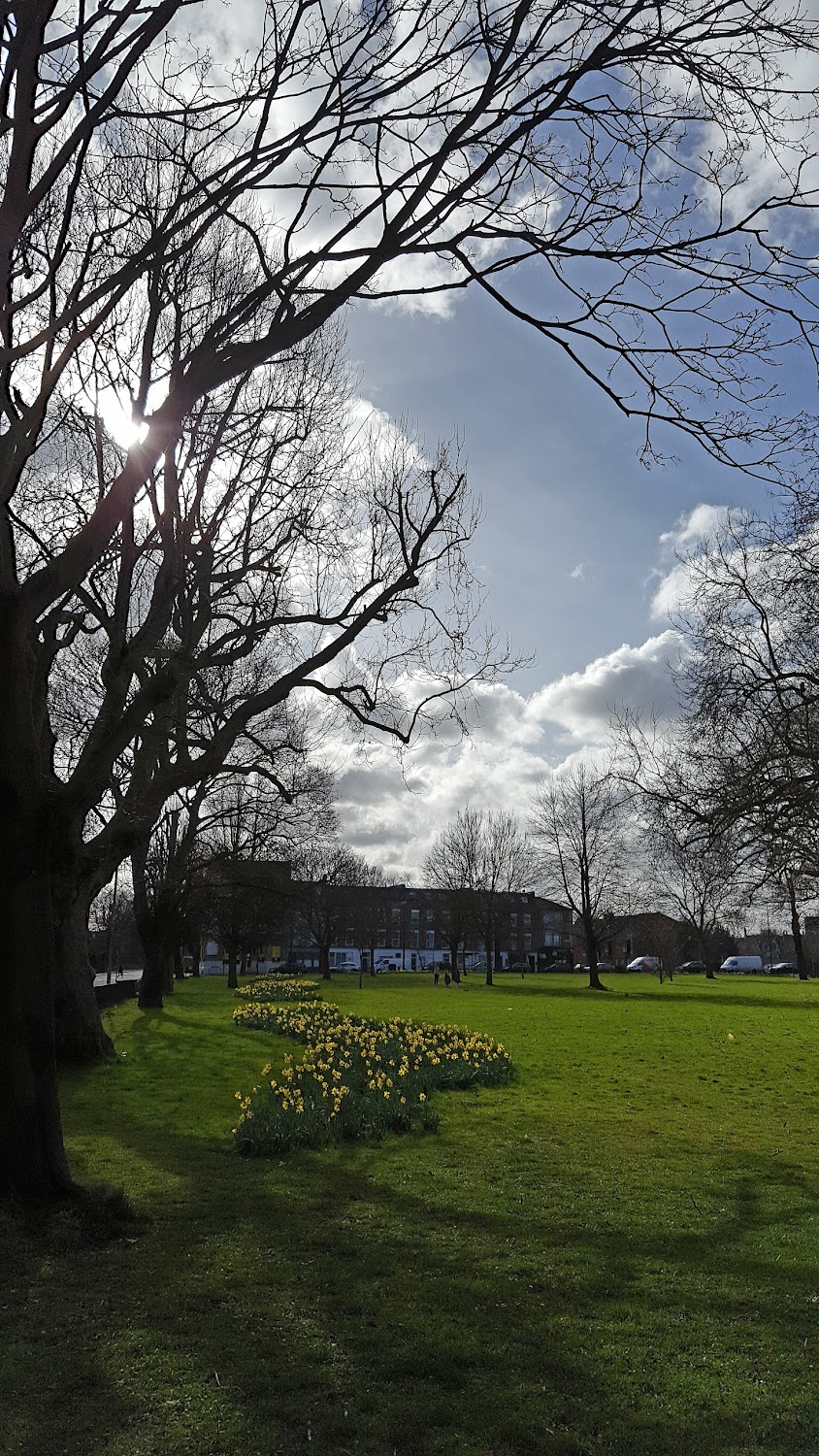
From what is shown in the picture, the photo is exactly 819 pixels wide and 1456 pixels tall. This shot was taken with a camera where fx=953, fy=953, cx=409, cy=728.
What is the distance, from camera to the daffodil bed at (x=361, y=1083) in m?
9.75

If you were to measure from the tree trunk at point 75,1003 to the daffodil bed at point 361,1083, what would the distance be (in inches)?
130

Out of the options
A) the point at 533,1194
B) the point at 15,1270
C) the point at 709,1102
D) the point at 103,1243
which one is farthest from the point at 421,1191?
the point at 709,1102

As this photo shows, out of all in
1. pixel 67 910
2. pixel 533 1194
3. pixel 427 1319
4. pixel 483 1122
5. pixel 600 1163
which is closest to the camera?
pixel 427 1319

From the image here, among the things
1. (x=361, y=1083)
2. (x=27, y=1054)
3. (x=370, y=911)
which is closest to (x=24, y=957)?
(x=27, y=1054)

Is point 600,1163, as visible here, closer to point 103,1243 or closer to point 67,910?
point 103,1243

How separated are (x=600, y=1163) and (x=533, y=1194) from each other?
59.8 inches

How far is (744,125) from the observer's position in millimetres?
5656

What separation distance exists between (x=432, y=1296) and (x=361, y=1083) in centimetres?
730

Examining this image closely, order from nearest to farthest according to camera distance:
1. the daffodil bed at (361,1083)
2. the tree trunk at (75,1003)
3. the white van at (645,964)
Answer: the daffodil bed at (361,1083)
the tree trunk at (75,1003)
the white van at (645,964)

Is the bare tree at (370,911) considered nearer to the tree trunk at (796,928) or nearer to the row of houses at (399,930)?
the row of houses at (399,930)

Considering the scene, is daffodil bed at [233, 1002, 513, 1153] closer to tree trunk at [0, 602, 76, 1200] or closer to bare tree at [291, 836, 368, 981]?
tree trunk at [0, 602, 76, 1200]

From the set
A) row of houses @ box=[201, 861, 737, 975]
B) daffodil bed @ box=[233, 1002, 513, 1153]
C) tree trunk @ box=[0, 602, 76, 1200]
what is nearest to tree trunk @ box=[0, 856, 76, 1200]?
tree trunk @ box=[0, 602, 76, 1200]

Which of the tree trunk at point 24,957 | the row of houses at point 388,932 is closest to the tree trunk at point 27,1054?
the tree trunk at point 24,957

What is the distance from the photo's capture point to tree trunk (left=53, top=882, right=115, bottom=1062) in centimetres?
1528
